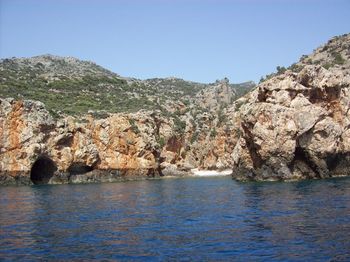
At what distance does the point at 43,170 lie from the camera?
8188cm

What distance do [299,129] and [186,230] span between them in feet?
133

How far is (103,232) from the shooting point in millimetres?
25016

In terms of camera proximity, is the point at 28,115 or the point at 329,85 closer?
the point at 329,85

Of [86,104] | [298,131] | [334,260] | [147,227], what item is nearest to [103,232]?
[147,227]

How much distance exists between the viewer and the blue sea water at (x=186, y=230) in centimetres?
1912

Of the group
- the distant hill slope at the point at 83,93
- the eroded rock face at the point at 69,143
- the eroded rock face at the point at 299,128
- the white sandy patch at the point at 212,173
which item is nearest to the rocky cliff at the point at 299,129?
the eroded rock face at the point at 299,128

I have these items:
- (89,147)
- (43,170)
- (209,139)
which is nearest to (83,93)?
(89,147)

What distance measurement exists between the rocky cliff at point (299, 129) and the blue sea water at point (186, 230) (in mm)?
22817

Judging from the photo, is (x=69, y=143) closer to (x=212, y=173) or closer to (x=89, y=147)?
(x=89, y=147)

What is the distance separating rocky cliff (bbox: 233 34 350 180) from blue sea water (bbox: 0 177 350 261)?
22817 mm

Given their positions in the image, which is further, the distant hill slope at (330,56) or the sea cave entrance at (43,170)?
the distant hill slope at (330,56)

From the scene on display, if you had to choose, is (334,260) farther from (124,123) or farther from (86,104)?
(86,104)

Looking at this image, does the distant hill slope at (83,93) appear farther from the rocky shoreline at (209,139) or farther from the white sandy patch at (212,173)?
the white sandy patch at (212,173)

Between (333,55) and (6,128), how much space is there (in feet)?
263
